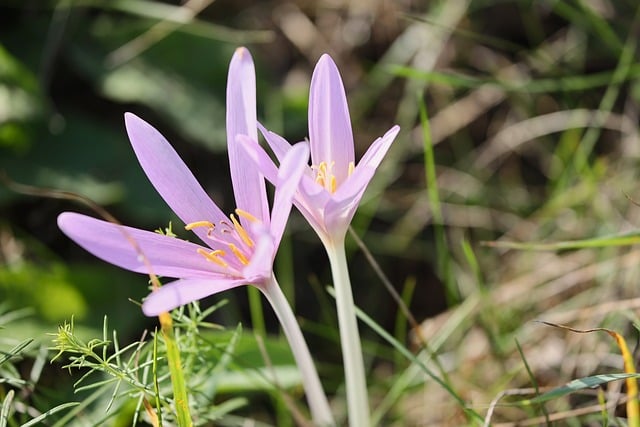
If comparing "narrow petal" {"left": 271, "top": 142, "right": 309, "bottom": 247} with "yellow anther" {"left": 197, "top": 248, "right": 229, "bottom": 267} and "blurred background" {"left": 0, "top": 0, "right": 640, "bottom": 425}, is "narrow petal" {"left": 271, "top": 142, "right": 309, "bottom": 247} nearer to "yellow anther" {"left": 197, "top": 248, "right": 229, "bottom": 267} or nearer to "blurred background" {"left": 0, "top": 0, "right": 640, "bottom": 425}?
"yellow anther" {"left": 197, "top": 248, "right": 229, "bottom": 267}

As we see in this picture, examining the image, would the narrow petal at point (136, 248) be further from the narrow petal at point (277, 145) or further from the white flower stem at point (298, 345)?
the narrow petal at point (277, 145)

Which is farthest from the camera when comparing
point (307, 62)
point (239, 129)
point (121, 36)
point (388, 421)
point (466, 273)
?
point (307, 62)

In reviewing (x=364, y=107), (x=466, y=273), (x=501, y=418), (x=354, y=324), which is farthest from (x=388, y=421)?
(x=364, y=107)

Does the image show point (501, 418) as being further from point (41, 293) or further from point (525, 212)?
point (41, 293)

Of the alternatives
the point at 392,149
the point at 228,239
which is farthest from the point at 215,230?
the point at 392,149

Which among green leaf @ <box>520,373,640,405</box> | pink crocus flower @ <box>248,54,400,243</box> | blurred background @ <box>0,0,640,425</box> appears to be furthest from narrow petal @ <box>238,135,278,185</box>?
blurred background @ <box>0,0,640,425</box>

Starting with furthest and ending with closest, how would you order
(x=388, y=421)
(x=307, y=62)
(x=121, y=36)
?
(x=307, y=62)
(x=121, y=36)
(x=388, y=421)
